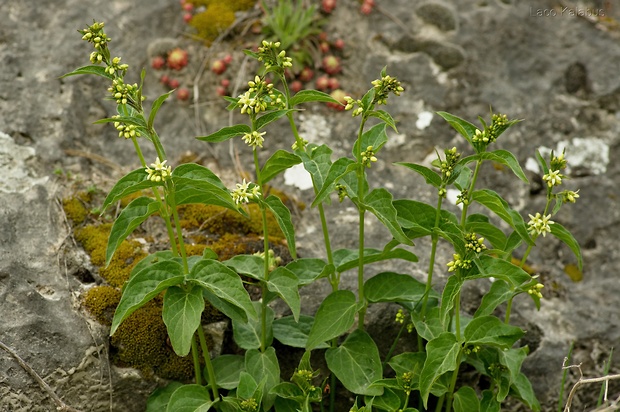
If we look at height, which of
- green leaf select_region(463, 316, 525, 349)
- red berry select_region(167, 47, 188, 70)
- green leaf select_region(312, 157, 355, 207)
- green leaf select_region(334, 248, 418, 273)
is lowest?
green leaf select_region(463, 316, 525, 349)

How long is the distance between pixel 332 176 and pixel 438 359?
1.14m

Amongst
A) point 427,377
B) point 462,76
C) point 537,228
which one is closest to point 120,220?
point 427,377

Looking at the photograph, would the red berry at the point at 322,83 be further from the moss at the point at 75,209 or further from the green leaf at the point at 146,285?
the green leaf at the point at 146,285

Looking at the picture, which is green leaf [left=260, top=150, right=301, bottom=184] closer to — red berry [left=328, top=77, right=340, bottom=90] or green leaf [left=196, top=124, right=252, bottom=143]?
green leaf [left=196, top=124, right=252, bottom=143]

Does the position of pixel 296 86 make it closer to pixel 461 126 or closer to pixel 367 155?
pixel 367 155

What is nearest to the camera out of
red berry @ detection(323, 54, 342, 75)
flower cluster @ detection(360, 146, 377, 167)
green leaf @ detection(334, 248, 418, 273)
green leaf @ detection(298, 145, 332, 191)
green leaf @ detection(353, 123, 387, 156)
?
flower cluster @ detection(360, 146, 377, 167)

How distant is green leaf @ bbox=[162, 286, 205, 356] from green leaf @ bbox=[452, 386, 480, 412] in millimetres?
1613

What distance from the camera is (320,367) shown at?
4.60 metres

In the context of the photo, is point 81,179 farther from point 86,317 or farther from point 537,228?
point 537,228

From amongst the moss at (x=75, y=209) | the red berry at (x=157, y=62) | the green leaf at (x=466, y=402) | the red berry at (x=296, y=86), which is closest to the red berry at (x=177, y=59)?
the red berry at (x=157, y=62)

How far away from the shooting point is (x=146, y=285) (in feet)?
11.9

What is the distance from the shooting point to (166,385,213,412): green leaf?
154 inches

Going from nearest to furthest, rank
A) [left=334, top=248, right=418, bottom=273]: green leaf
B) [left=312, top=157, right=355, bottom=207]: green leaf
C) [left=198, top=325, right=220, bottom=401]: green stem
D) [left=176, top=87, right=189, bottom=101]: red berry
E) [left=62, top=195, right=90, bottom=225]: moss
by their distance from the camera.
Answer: [left=312, top=157, right=355, bottom=207]: green leaf → [left=198, top=325, right=220, bottom=401]: green stem → [left=334, top=248, right=418, bottom=273]: green leaf → [left=62, top=195, right=90, bottom=225]: moss → [left=176, top=87, right=189, bottom=101]: red berry

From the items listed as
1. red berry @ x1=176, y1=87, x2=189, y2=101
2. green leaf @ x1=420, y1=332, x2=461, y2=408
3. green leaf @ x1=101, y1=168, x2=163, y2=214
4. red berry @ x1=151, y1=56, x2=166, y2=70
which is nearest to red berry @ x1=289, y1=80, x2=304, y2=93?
red berry @ x1=176, y1=87, x2=189, y2=101
